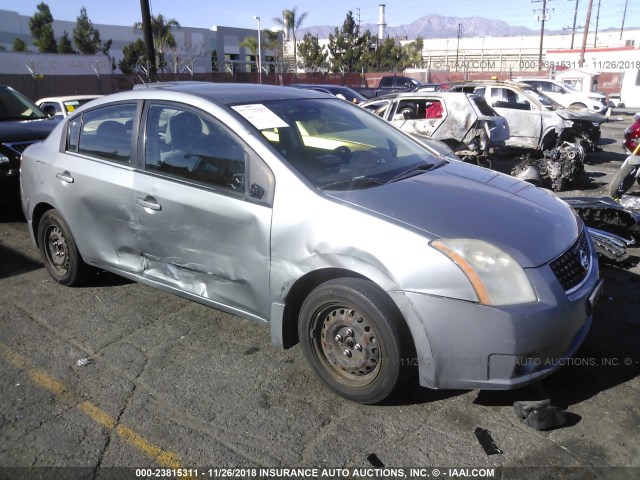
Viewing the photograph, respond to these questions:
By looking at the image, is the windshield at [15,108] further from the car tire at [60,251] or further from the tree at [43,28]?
the tree at [43,28]

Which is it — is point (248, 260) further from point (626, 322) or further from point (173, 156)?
point (626, 322)

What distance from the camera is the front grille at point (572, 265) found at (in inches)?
107

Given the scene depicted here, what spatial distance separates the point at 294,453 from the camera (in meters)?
2.64

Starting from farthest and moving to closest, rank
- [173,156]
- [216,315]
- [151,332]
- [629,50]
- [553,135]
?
1. [629,50]
2. [553,135]
3. [216,315]
4. [151,332]
5. [173,156]

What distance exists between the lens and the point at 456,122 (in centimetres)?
991

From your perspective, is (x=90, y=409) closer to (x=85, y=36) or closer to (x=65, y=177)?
(x=65, y=177)

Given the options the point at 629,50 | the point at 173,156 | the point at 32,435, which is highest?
the point at 629,50

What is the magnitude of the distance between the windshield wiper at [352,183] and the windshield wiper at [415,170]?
11cm

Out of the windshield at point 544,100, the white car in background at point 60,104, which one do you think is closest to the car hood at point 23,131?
the white car in background at point 60,104

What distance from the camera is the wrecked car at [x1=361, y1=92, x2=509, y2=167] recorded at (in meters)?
9.79

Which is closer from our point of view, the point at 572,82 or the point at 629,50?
the point at 572,82

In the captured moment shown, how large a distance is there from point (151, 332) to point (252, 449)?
61.8 inches

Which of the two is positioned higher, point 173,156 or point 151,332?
point 173,156

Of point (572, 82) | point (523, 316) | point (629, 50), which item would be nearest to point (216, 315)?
point (523, 316)
